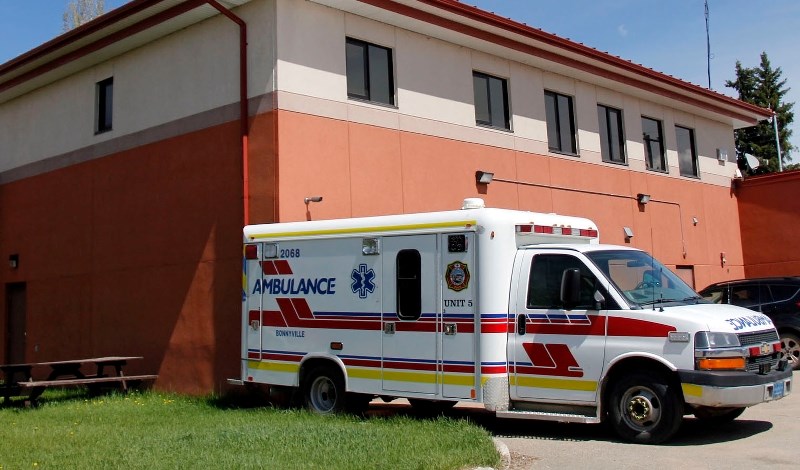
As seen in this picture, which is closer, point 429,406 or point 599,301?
point 599,301

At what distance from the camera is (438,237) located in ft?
32.9

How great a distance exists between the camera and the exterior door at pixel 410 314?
32.8 ft

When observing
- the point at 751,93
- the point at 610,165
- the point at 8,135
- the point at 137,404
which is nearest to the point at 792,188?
the point at 610,165

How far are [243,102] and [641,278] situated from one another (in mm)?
7074

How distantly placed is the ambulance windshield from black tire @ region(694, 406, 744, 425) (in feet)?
4.01

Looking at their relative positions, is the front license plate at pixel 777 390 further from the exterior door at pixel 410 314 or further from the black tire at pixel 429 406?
the black tire at pixel 429 406

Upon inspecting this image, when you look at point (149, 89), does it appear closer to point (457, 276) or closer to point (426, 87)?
point (426, 87)

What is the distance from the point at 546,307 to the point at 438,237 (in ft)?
5.09

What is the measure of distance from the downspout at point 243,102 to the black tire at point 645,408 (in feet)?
21.8

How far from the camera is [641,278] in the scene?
9.66 meters

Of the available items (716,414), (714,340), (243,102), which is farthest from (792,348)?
(243,102)

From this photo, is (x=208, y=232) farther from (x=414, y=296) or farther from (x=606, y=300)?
(x=606, y=300)

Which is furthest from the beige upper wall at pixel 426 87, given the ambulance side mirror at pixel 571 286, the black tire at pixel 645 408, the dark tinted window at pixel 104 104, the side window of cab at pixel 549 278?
the black tire at pixel 645 408

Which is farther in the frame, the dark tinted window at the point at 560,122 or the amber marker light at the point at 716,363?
the dark tinted window at the point at 560,122
